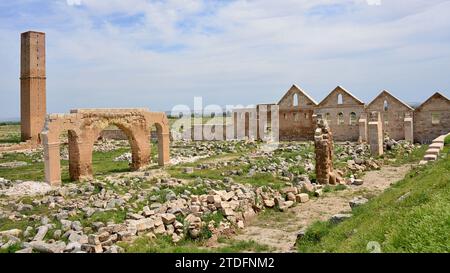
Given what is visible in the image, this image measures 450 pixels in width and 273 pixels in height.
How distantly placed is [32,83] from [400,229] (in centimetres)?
3476

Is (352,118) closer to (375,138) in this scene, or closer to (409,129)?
(409,129)

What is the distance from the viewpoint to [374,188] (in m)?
15.2

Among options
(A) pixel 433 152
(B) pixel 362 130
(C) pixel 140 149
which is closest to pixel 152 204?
(C) pixel 140 149

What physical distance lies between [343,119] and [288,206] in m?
22.7

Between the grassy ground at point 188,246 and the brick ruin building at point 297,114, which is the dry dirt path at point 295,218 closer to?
the grassy ground at point 188,246

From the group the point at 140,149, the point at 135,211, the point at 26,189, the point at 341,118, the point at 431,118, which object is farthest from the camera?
the point at 341,118

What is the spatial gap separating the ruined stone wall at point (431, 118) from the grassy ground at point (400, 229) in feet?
77.6

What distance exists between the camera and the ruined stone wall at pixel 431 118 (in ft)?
96.2

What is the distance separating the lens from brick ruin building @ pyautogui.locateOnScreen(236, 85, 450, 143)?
29.6 meters

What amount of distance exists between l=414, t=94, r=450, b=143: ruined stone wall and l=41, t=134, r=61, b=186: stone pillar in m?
25.2

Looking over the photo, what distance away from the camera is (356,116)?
33.2 m

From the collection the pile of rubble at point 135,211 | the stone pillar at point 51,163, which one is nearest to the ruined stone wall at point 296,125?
the pile of rubble at point 135,211

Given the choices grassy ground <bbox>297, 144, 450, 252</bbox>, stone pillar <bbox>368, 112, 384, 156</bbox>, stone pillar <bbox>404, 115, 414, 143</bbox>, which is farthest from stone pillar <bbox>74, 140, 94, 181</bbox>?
stone pillar <bbox>404, 115, 414, 143</bbox>
